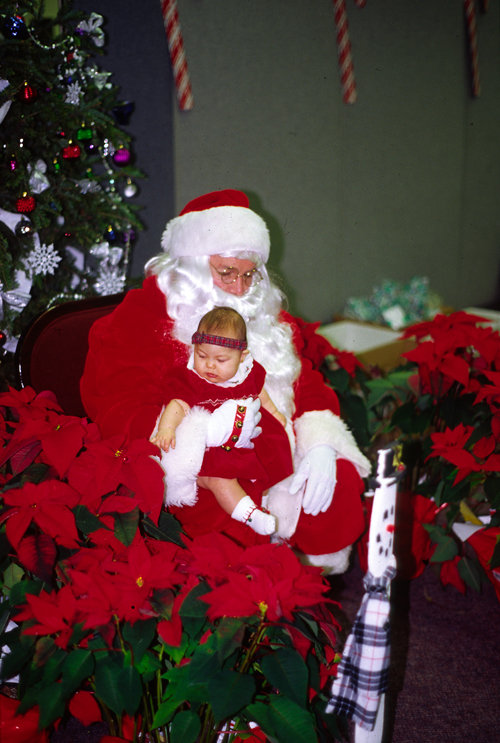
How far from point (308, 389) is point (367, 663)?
1.01 meters

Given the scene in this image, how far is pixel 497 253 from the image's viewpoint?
18.7 ft

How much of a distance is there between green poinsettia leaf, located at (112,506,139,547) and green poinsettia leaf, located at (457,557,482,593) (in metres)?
1.24

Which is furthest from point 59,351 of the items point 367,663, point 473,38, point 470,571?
point 473,38

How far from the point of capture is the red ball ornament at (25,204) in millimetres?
2047

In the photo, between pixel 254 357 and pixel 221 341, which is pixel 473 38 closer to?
pixel 254 357

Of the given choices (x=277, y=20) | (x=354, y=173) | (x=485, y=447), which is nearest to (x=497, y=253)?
(x=354, y=173)

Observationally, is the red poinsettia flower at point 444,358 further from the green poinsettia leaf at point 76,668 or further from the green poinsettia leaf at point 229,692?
the green poinsettia leaf at point 76,668

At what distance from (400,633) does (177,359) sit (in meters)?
1.21

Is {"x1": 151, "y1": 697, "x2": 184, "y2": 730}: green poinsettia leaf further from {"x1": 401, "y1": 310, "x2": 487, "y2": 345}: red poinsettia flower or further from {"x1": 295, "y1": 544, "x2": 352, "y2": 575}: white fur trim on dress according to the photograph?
{"x1": 401, "y1": 310, "x2": 487, "y2": 345}: red poinsettia flower

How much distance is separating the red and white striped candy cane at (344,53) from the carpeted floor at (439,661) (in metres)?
2.91

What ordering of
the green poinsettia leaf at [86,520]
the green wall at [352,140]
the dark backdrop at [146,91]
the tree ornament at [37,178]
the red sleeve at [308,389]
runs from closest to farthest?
the green poinsettia leaf at [86,520] → the red sleeve at [308,389] → the tree ornament at [37,178] → the dark backdrop at [146,91] → the green wall at [352,140]

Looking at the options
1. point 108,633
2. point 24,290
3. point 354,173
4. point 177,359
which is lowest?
point 108,633

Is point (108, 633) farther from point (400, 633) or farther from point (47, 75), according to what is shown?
point (47, 75)

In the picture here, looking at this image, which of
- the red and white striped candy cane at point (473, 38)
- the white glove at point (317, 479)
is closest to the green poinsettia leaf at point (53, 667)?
the white glove at point (317, 479)
